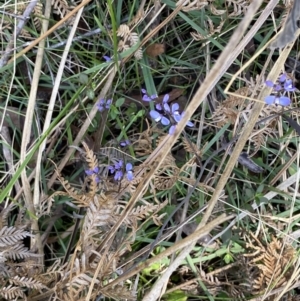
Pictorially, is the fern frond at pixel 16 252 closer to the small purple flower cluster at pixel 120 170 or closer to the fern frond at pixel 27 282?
the fern frond at pixel 27 282

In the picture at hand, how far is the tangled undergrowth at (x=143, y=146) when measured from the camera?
138 cm

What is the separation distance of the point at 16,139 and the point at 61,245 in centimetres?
38

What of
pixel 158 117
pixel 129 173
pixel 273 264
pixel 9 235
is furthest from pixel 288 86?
pixel 9 235

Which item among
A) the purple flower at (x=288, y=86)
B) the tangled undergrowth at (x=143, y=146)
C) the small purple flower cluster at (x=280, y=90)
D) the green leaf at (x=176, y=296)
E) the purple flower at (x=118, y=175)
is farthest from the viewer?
the green leaf at (x=176, y=296)

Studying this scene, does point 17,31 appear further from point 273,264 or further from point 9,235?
point 273,264

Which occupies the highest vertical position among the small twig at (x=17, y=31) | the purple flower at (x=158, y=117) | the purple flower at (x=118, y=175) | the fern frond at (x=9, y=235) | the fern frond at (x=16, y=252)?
the small twig at (x=17, y=31)

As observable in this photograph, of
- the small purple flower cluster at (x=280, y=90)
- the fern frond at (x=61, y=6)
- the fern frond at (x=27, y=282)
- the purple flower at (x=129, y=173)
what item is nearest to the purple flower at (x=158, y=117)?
the purple flower at (x=129, y=173)

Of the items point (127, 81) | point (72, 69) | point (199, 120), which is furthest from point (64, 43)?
point (199, 120)

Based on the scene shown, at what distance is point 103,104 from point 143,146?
176mm

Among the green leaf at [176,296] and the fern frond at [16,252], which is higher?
the fern frond at [16,252]

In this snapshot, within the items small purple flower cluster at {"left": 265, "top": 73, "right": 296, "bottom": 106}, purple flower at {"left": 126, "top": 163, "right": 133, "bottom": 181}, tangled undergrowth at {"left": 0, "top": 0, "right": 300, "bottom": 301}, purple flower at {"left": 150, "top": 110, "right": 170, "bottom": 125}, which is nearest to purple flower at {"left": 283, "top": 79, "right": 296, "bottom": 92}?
small purple flower cluster at {"left": 265, "top": 73, "right": 296, "bottom": 106}

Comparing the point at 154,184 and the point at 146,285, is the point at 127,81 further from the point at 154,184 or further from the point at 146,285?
the point at 146,285

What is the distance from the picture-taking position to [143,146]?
4.63ft

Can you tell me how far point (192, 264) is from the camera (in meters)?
1.53
